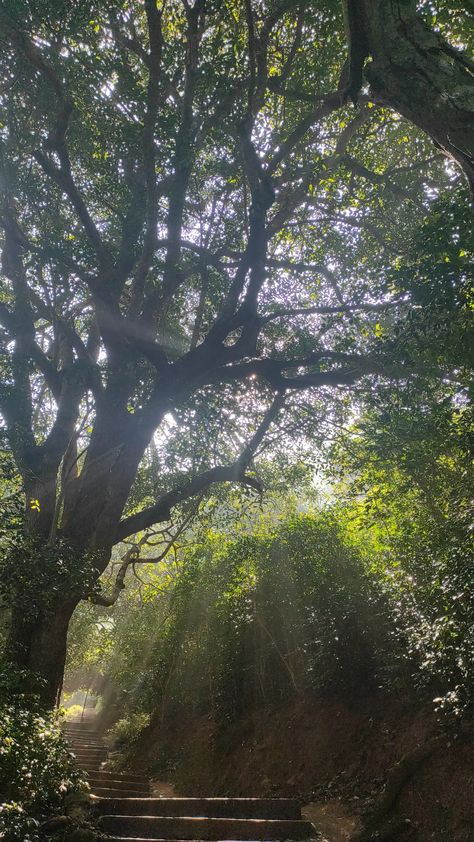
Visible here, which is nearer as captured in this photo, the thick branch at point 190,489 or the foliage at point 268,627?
the foliage at point 268,627

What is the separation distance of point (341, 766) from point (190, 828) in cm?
325

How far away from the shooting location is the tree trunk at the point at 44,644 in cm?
661

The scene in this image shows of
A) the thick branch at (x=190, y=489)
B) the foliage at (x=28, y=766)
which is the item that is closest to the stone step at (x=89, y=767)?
the foliage at (x=28, y=766)

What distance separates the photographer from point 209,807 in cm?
570

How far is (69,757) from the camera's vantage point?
217 inches

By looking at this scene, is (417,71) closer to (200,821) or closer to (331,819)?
(200,821)

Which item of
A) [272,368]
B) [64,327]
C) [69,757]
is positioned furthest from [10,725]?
[64,327]

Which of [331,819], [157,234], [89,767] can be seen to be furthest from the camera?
[89,767]

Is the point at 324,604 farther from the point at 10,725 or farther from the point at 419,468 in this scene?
the point at 10,725

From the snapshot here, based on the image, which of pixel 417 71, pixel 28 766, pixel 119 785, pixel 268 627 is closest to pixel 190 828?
pixel 28 766

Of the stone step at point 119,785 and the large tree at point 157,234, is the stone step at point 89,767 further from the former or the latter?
the large tree at point 157,234

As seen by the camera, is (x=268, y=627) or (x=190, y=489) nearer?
(x=190, y=489)

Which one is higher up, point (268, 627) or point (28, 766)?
point (268, 627)

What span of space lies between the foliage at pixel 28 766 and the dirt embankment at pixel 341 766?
116 inches
